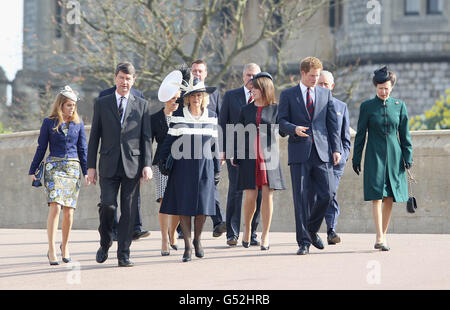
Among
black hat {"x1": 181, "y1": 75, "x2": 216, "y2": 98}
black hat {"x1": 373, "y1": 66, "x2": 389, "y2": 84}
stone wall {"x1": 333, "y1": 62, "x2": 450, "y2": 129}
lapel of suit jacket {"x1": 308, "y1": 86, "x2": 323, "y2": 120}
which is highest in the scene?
stone wall {"x1": 333, "y1": 62, "x2": 450, "y2": 129}

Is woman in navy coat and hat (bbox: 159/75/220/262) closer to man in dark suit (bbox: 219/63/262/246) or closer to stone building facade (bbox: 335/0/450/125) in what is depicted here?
man in dark suit (bbox: 219/63/262/246)

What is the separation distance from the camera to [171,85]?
32.7ft

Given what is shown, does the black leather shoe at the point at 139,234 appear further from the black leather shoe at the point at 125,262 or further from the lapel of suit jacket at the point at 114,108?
the lapel of suit jacket at the point at 114,108

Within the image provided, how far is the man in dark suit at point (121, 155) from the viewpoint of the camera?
905cm

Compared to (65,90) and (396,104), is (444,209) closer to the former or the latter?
(396,104)

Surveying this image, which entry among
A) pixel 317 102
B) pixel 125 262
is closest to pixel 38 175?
pixel 125 262

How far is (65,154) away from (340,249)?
2.90m

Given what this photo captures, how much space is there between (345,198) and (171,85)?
174 inches

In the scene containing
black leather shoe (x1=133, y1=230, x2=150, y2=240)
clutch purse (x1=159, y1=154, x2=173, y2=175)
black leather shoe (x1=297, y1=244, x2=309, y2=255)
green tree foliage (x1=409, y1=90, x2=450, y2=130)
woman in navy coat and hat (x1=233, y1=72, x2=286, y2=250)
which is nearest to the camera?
clutch purse (x1=159, y1=154, x2=173, y2=175)

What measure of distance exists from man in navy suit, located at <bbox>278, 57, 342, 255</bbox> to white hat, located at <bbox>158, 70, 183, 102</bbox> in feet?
3.34

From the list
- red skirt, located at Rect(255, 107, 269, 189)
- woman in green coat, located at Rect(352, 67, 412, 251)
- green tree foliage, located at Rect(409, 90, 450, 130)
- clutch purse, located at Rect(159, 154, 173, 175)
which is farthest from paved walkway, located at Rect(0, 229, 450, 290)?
green tree foliage, located at Rect(409, 90, 450, 130)

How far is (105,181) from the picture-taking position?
9.11 meters

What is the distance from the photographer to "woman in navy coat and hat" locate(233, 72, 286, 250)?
10281mm

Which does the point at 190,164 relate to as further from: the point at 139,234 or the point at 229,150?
the point at 139,234
